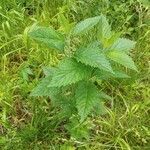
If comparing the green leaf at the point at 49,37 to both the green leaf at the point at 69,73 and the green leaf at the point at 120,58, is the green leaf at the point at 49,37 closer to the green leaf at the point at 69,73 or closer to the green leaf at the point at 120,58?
the green leaf at the point at 69,73

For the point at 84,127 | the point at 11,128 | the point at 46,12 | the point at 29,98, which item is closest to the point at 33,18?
the point at 46,12

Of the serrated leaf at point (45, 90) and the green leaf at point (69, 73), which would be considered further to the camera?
the serrated leaf at point (45, 90)

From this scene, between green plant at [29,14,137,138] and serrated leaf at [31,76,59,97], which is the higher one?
green plant at [29,14,137,138]

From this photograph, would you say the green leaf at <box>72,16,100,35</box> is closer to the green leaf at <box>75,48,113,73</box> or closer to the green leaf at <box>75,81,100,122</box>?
the green leaf at <box>75,48,113,73</box>

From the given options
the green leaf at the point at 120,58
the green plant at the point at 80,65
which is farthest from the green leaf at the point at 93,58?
the green leaf at the point at 120,58

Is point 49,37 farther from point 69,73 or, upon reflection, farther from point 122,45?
point 122,45

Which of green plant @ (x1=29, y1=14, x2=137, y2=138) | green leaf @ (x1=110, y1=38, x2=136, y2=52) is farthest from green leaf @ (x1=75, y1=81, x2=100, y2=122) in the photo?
green leaf @ (x1=110, y1=38, x2=136, y2=52)

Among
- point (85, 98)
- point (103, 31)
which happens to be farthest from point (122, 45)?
point (85, 98)
